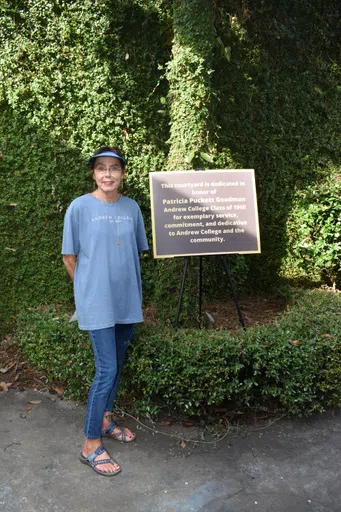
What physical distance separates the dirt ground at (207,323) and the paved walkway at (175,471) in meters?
0.59

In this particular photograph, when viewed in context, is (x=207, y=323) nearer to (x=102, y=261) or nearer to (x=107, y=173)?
(x=102, y=261)

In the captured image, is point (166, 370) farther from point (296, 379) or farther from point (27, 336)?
point (27, 336)

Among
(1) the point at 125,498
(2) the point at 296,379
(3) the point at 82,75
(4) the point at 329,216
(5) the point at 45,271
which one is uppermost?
(3) the point at 82,75

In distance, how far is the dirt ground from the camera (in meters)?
4.50

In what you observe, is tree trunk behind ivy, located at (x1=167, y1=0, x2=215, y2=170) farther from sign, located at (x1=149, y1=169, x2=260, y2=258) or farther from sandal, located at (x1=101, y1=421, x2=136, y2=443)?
sandal, located at (x1=101, y1=421, x2=136, y2=443)

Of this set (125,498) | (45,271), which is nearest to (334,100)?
(45,271)

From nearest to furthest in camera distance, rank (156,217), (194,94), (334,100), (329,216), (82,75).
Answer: (156,217) < (194,94) < (82,75) < (329,216) < (334,100)

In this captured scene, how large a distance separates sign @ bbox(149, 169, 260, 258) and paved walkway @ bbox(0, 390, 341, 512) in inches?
62.5

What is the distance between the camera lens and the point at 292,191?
5961 millimetres

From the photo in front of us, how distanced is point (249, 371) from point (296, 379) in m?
0.38

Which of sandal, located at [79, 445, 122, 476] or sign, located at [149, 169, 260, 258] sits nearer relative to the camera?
sandal, located at [79, 445, 122, 476]

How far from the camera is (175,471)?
3209mm

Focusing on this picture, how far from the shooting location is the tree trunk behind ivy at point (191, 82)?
449cm

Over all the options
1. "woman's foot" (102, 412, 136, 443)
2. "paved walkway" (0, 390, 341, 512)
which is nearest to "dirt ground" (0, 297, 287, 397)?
"paved walkway" (0, 390, 341, 512)
